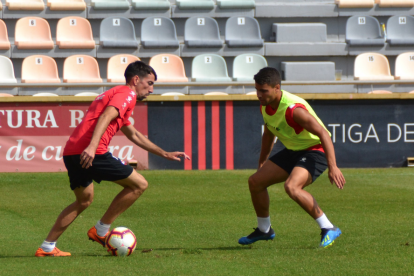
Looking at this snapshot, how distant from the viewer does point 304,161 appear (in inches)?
237

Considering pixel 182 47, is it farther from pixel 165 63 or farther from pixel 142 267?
pixel 142 267

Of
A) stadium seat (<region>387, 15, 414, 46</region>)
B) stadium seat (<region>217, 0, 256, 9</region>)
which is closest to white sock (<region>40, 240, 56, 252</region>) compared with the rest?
stadium seat (<region>217, 0, 256, 9</region>)

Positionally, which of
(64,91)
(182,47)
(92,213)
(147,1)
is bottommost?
(92,213)

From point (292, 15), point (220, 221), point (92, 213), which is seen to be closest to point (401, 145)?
point (292, 15)

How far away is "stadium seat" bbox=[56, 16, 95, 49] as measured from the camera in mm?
15016

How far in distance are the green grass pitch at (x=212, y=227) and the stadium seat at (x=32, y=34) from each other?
444 centimetres

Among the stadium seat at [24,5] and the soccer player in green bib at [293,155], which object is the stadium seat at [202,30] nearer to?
the stadium seat at [24,5]

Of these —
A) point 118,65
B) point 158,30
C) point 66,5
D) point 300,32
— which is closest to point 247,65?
point 300,32

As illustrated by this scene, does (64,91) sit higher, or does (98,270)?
(64,91)

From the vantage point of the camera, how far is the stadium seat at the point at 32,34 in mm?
14836

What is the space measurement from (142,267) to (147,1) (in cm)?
1219

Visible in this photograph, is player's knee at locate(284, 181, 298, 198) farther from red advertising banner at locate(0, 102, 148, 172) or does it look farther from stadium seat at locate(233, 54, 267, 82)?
stadium seat at locate(233, 54, 267, 82)

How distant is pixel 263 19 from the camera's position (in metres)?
16.7

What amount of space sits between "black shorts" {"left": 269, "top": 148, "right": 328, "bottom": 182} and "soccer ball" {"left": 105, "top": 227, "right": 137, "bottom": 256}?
1766mm
